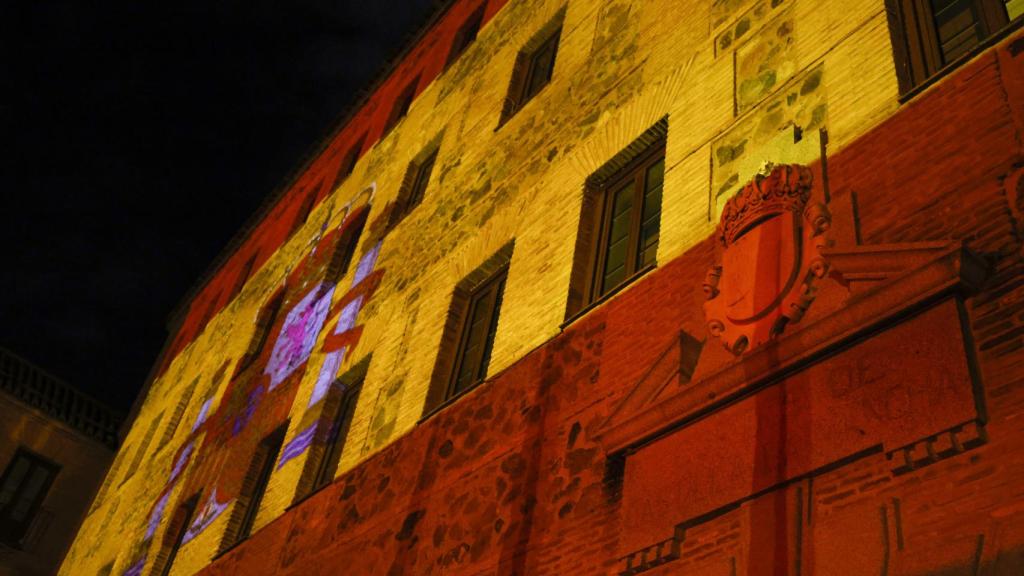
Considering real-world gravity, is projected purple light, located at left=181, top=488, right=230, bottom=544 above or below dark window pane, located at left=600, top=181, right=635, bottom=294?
below

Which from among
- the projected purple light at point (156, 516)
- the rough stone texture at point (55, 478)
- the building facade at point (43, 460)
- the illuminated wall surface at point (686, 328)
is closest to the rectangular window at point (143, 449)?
the building facade at point (43, 460)

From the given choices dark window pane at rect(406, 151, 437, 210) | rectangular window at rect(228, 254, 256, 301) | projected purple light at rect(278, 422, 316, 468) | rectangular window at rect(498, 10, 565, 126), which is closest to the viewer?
projected purple light at rect(278, 422, 316, 468)

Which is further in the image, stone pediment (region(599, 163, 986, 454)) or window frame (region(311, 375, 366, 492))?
window frame (region(311, 375, 366, 492))

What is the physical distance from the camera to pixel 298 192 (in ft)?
59.6

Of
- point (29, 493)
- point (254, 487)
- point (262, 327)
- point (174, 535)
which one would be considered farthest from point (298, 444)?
point (29, 493)

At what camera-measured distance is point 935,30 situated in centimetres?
477

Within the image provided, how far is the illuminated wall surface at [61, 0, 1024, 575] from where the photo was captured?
331 cm

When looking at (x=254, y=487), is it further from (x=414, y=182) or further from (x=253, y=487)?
(x=414, y=182)

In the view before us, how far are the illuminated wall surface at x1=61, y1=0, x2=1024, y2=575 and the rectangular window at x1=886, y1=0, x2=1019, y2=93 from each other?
2cm

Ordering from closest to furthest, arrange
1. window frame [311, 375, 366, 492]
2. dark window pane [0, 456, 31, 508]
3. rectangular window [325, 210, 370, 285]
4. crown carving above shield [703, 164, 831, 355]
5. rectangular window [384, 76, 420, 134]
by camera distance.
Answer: crown carving above shield [703, 164, 831, 355] < window frame [311, 375, 366, 492] < rectangular window [325, 210, 370, 285] < rectangular window [384, 76, 420, 134] < dark window pane [0, 456, 31, 508]

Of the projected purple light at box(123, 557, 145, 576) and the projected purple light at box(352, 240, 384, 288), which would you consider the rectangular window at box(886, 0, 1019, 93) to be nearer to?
the projected purple light at box(352, 240, 384, 288)

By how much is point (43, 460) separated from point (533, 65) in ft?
54.5

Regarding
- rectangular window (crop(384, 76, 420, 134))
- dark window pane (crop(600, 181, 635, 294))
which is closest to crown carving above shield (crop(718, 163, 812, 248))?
dark window pane (crop(600, 181, 635, 294))

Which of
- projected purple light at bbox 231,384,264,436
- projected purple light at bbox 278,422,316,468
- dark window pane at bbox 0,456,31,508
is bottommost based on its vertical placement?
projected purple light at bbox 278,422,316,468
